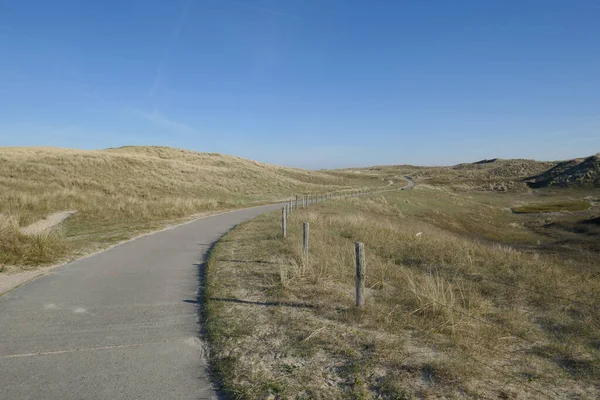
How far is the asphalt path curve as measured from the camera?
4402 mm

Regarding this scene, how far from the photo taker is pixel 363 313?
6.55 meters

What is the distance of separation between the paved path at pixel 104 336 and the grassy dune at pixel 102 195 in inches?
105

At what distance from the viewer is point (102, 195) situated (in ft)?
95.8

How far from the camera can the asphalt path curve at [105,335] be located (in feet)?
14.4

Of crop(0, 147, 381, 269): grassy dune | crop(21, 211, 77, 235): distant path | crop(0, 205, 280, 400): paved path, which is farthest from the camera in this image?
crop(21, 211, 77, 235): distant path

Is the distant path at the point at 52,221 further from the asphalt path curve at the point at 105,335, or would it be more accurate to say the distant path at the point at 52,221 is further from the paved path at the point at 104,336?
the paved path at the point at 104,336

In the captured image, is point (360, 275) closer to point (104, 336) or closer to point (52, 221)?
point (104, 336)

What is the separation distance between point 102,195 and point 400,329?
2812 centimetres

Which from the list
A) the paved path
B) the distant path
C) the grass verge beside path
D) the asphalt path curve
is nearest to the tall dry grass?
the asphalt path curve

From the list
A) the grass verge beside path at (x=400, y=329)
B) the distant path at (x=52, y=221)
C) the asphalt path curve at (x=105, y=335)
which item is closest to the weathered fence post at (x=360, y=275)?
the grass verge beside path at (x=400, y=329)

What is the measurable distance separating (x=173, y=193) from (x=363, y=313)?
34024mm

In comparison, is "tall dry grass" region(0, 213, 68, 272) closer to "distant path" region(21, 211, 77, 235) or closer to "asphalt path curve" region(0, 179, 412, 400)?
"asphalt path curve" region(0, 179, 412, 400)

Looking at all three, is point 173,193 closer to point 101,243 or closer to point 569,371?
point 101,243

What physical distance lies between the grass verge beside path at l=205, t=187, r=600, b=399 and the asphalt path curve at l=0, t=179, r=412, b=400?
431 mm
